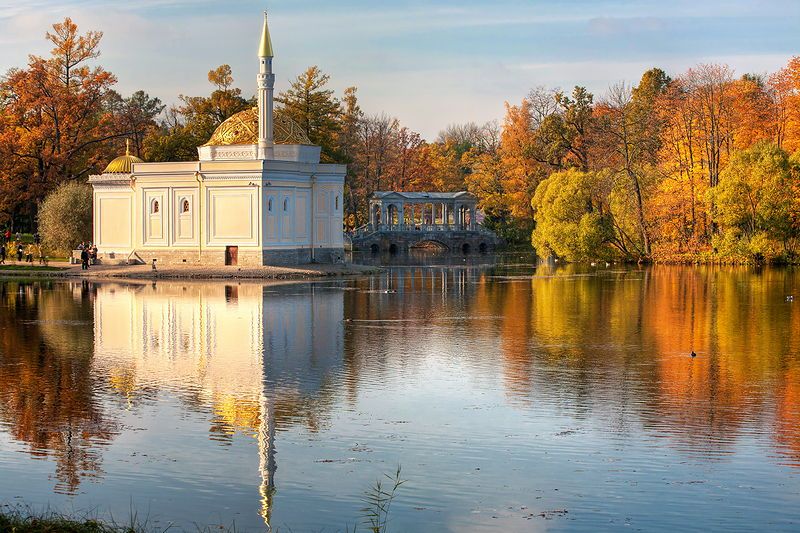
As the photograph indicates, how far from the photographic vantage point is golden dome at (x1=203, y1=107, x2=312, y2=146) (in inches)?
2366

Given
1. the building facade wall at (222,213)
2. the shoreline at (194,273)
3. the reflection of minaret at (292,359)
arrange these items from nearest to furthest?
1. the reflection of minaret at (292,359)
2. the shoreline at (194,273)
3. the building facade wall at (222,213)

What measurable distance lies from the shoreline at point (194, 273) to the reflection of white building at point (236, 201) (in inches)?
58.2

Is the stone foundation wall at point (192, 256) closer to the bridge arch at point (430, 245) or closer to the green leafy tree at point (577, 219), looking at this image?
the green leafy tree at point (577, 219)

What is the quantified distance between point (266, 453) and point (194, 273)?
40519 millimetres

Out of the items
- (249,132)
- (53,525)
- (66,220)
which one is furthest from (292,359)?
(66,220)

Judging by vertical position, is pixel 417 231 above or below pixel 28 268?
above

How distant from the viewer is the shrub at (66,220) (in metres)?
66.1

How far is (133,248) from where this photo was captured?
Answer: 60.9 meters

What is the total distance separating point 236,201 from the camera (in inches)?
2286

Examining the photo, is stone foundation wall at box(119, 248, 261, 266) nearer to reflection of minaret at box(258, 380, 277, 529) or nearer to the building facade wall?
the building facade wall

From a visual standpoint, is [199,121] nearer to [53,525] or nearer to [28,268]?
[28,268]

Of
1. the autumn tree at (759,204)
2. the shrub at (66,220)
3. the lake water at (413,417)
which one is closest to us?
the lake water at (413,417)

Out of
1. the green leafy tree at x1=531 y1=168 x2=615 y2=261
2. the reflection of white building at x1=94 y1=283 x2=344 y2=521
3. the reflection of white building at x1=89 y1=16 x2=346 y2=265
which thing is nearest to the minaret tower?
the reflection of white building at x1=89 y1=16 x2=346 y2=265

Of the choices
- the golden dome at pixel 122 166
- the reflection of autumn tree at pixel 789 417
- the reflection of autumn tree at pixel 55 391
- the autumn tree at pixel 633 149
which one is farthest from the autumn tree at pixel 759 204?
the reflection of autumn tree at pixel 789 417
